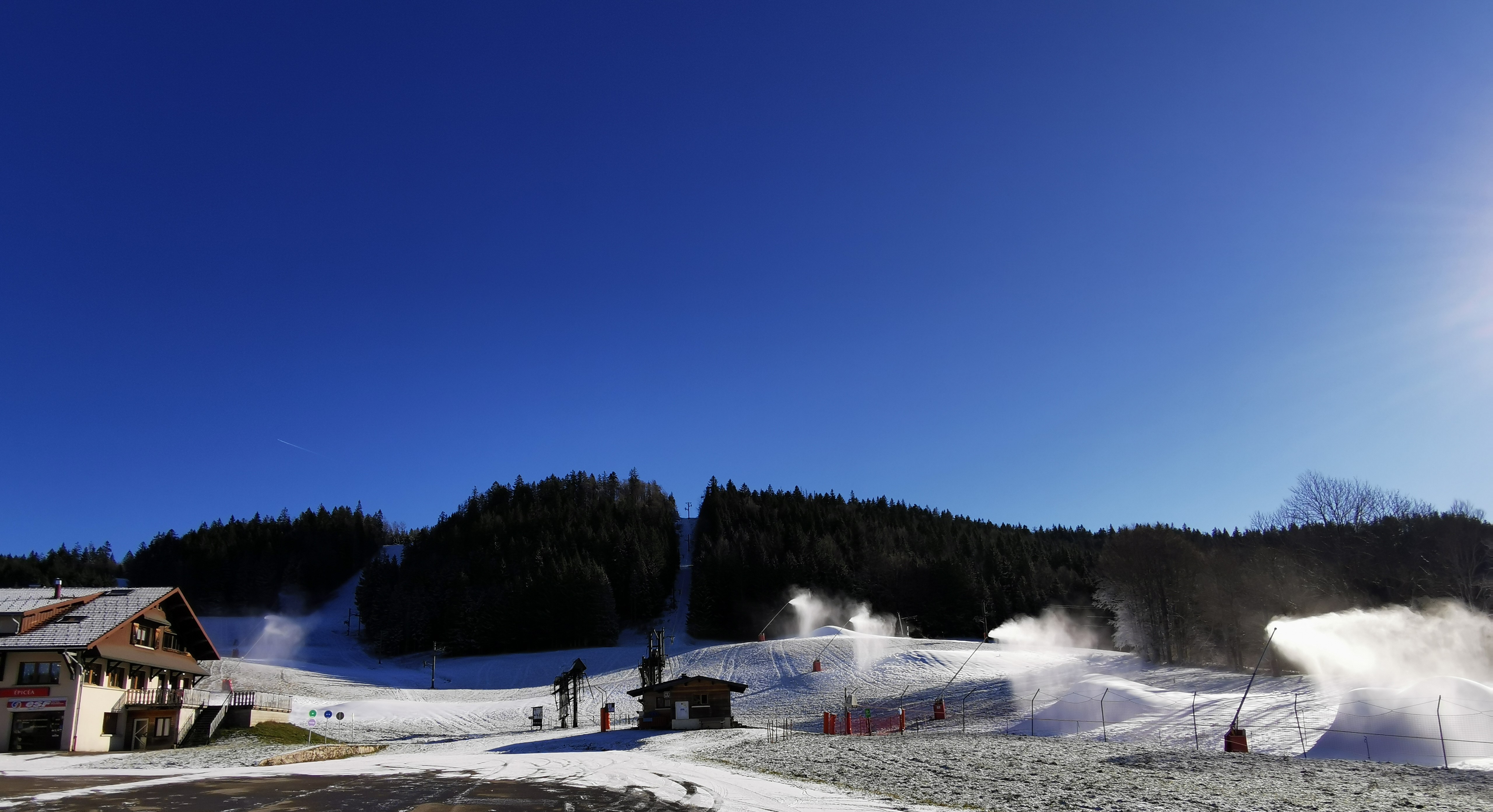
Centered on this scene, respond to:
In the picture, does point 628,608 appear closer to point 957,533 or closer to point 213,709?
point 957,533

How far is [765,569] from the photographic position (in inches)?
4788

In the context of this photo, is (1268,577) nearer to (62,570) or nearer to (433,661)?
(433,661)

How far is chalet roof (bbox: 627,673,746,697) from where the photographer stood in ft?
171

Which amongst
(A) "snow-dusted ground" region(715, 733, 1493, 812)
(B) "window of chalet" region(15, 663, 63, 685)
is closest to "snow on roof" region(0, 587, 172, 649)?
(B) "window of chalet" region(15, 663, 63, 685)

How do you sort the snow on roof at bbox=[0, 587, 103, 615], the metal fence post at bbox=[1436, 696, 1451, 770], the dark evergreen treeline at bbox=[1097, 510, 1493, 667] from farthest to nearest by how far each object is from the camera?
the dark evergreen treeline at bbox=[1097, 510, 1493, 667]
the snow on roof at bbox=[0, 587, 103, 615]
the metal fence post at bbox=[1436, 696, 1451, 770]

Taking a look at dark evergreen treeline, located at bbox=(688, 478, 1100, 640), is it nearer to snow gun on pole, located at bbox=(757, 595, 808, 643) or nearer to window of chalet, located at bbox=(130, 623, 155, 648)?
snow gun on pole, located at bbox=(757, 595, 808, 643)

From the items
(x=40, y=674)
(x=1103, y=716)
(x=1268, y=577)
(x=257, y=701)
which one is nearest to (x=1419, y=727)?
(x=1103, y=716)

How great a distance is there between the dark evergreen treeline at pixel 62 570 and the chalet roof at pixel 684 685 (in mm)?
107966

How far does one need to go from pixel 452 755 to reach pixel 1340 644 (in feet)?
180

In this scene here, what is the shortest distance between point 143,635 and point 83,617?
371cm

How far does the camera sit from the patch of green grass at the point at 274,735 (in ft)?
151

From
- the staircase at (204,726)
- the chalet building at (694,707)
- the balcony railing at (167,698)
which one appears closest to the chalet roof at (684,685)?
the chalet building at (694,707)

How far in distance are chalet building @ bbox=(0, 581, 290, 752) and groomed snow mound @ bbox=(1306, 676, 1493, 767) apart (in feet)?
181

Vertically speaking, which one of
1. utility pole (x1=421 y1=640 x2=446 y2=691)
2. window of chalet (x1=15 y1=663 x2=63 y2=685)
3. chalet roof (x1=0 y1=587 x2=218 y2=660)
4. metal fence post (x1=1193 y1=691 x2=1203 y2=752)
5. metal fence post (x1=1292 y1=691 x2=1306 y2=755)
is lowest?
utility pole (x1=421 y1=640 x2=446 y2=691)
